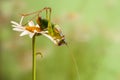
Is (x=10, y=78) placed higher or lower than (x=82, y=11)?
lower

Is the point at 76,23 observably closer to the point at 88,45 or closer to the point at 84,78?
the point at 88,45

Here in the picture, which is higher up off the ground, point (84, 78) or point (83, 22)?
point (83, 22)

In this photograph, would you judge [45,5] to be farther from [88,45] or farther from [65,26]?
[88,45]

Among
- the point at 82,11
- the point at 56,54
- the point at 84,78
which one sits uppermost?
the point at 82,11

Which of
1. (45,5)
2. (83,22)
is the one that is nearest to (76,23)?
(83,22)

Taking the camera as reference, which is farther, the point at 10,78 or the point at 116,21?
the point at 10,78

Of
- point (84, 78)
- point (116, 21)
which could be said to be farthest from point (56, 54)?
point (116, 21)
